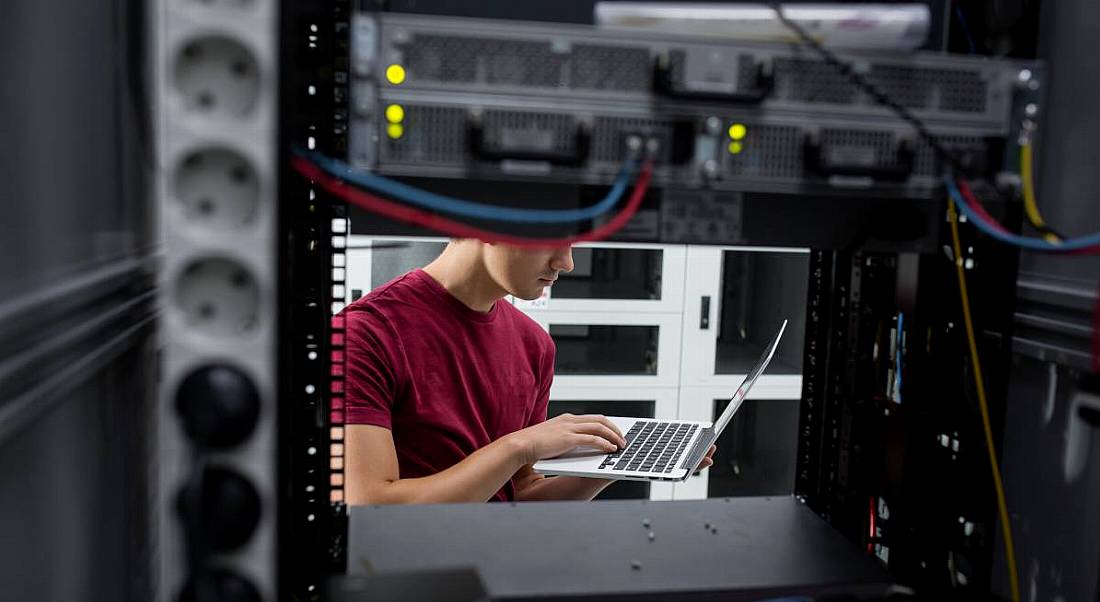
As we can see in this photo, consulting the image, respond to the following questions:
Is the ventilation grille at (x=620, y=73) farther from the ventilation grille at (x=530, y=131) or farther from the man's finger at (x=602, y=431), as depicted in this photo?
the man's finger at (x=602, y=431)

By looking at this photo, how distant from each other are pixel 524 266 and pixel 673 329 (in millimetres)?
1304

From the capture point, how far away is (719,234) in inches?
37.1

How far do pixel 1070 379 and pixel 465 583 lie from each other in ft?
2.44

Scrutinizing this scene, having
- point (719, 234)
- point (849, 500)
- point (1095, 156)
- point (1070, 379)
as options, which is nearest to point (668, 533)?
point (849, 500)

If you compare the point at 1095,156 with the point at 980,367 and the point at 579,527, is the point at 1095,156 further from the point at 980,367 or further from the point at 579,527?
the point at 579,527

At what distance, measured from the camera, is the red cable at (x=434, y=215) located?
0.72 meters

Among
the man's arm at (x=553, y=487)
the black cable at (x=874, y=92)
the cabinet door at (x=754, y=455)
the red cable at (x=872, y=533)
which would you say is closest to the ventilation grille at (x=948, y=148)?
the black cable at (x=874, y=92)

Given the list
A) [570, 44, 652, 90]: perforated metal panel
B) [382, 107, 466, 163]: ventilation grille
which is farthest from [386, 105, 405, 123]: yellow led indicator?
[570, 44, 652, 90]: perforated metal panel

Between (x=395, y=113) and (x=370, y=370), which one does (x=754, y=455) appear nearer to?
(x=370, y=370)

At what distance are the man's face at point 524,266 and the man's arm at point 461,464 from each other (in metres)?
0.29

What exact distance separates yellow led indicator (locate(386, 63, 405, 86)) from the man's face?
69 centimetres

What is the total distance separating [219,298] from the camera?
61 cm

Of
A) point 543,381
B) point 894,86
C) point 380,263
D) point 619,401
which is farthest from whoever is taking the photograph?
point 619,401

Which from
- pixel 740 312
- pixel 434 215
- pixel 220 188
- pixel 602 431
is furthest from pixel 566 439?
pixel 740 312
